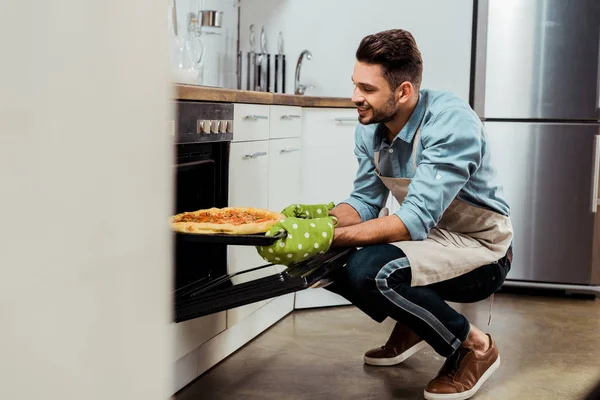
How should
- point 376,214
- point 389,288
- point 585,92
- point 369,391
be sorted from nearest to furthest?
point 389,288 → point 369,391 → point 376,214 → point 585,92

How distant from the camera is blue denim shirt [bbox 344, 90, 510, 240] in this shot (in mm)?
2328

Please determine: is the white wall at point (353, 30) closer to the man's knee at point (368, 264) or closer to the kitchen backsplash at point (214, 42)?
the kitchen backsplash at point (214, 42)

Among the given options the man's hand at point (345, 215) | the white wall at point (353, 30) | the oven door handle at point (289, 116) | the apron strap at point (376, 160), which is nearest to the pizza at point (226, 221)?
the man's hand at point (345, 215)

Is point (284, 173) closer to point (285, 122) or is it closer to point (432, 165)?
point (285, 122)

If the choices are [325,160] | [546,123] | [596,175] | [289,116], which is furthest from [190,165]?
[596,175]

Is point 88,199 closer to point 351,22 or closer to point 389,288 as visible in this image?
point 389,288

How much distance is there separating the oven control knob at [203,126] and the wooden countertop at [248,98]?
0.06 metres

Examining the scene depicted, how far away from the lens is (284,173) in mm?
3350

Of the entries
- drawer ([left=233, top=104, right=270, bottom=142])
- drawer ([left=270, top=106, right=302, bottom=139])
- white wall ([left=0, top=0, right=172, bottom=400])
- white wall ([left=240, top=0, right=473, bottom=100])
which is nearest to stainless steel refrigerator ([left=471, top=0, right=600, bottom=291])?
white wall ([left=240, top=0, right=473, bottom=100])

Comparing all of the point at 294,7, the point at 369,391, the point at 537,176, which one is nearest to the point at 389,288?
the point at 369,391

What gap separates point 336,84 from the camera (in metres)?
4.20

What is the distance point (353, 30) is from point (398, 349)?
193 centimetres

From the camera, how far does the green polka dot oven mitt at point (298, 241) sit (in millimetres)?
2076

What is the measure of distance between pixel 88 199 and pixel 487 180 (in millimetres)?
2335
